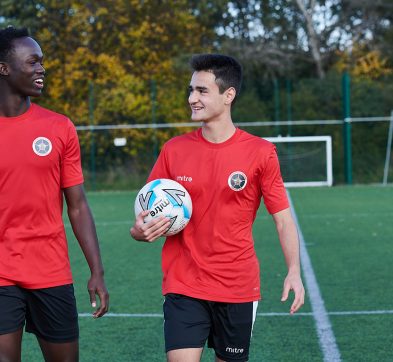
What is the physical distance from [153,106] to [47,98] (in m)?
5.00

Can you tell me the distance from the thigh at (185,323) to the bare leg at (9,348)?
75 cm

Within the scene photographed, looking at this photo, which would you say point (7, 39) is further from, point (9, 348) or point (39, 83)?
point (9, 348)

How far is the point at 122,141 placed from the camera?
26547mm

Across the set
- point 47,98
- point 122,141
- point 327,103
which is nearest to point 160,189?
point 122,141

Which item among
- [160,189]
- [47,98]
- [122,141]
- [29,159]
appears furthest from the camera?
[47,98]

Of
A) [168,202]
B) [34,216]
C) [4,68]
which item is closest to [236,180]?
[168,202]

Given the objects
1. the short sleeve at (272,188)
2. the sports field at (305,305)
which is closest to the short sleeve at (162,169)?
the short sleeve at (272,188)

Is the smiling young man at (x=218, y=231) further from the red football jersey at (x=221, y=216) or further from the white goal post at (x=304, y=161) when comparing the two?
the white goal post at (x=304, y=161)

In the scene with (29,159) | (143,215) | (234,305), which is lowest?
(234,305)

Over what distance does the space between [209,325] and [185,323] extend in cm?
17

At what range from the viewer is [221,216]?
179 inches

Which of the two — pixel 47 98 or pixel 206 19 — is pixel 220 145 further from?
pixel 206 19

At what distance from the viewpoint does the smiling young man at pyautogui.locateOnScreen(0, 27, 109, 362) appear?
4230 millimetres

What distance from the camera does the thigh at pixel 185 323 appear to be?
4426 mm
